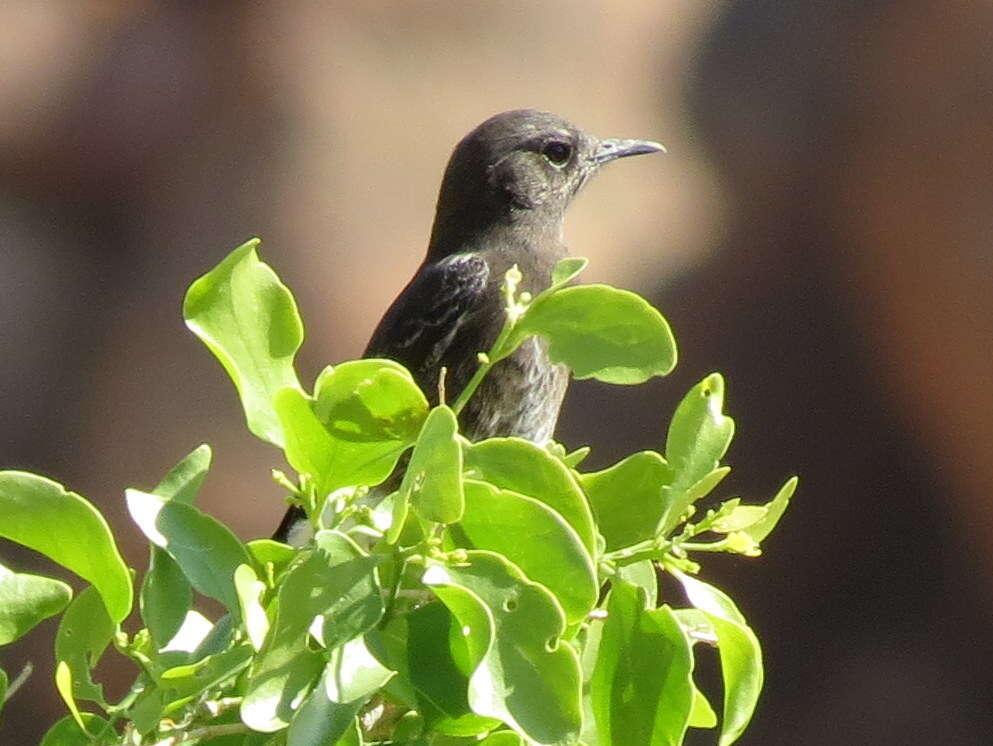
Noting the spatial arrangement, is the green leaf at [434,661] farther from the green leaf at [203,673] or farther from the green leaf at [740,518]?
the green leaf at [740,518]

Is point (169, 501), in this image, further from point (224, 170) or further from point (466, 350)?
point (224, 170)

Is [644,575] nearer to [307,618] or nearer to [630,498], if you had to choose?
[630,498]

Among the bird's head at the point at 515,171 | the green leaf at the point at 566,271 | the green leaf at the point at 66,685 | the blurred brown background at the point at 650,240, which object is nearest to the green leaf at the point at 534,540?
the green leaf at the point at 566,271

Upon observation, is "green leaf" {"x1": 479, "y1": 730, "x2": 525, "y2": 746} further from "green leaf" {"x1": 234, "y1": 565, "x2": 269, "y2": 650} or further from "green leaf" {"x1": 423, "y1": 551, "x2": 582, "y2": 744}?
"green leaf" {"x1": 234, "y1": 565, "x2": 269, "y2": 650}

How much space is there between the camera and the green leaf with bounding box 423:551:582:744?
4.34 ft

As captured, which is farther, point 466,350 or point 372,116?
point 372,116

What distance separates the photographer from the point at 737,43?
4.93m

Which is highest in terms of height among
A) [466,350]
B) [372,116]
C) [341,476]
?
[341,476]

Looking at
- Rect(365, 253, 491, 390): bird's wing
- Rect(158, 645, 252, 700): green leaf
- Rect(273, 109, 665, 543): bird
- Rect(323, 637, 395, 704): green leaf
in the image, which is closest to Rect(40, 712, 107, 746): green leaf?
Rect(158, 645, 252, 700): green leaf

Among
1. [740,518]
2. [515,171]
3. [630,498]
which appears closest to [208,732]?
[630,498]

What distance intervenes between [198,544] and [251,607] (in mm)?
99

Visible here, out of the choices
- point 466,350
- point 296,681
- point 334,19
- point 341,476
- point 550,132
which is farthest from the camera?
point 334,19

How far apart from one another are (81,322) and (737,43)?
209 cm

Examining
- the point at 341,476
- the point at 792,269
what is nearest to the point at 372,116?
the point at 792,269
